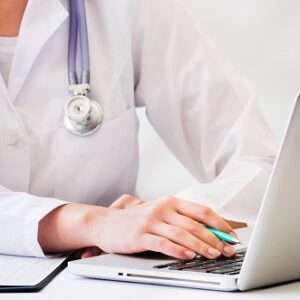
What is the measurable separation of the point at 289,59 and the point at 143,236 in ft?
3.77

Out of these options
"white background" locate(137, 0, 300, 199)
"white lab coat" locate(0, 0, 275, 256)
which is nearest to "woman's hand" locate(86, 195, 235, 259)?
"white lab coat" locate(0, 0, 275, 256)

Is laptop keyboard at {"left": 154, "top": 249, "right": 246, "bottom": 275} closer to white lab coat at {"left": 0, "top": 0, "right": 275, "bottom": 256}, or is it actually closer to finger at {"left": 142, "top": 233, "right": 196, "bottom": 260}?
finger at {"left": 142, "top": 233, "right": 196, "bottom": 260}

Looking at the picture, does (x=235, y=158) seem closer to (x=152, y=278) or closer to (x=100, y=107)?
(x=100, y=107)

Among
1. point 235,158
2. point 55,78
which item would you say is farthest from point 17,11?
point 235,158

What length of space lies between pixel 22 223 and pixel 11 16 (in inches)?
17.1

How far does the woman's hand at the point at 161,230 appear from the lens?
82cm

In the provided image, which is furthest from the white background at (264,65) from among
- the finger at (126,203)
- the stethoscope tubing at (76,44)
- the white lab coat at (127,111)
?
the finger at (126,203)

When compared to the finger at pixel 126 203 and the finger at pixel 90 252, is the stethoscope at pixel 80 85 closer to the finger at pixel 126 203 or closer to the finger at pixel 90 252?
the finger at pixel 126 203

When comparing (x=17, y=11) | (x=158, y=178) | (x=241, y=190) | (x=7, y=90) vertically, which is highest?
(x=17, y=11)

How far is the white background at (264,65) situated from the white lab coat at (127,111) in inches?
18.1

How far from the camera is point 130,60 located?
131 cm

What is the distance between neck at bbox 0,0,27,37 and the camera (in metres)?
1.25

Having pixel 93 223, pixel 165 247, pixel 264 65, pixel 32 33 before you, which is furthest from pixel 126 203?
pixel 264 65

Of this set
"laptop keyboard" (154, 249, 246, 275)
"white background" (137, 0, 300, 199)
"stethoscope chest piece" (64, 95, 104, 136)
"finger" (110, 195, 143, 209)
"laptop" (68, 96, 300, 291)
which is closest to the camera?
"laptop" (68, 96, 300, 291)
